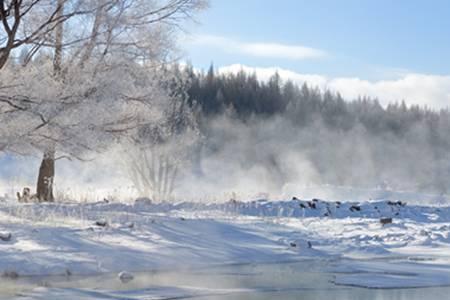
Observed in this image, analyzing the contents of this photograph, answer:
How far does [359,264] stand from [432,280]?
1.93 meters

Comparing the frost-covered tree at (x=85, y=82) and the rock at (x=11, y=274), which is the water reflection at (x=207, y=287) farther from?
the frost-covered tree at (x=85, y=82)

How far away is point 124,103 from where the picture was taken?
65.3 feet

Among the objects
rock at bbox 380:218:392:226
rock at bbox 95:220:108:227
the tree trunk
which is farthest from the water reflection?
the tree trunk

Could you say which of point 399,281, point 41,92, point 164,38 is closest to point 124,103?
point 164,38

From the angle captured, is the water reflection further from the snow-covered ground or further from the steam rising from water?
the steam rising from water

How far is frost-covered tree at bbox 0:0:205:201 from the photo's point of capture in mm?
17047

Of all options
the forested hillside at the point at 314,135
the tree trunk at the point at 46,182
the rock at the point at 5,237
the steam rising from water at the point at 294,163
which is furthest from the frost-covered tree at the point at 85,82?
the forested hillside at the point at 314,135

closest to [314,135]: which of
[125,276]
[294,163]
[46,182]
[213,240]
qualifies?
[294,163]

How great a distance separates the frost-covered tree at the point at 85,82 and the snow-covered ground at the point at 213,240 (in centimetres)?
177

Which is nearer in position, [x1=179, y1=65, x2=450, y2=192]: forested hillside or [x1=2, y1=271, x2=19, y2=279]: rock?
[x1=2, y1=271, x2=19, y2=279]: rock

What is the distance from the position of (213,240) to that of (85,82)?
204 inches

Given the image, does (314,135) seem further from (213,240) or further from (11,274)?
(11,274)

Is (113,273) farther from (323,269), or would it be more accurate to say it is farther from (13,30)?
(13,30)

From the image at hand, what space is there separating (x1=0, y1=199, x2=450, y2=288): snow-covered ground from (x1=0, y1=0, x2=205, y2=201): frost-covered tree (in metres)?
1.77
